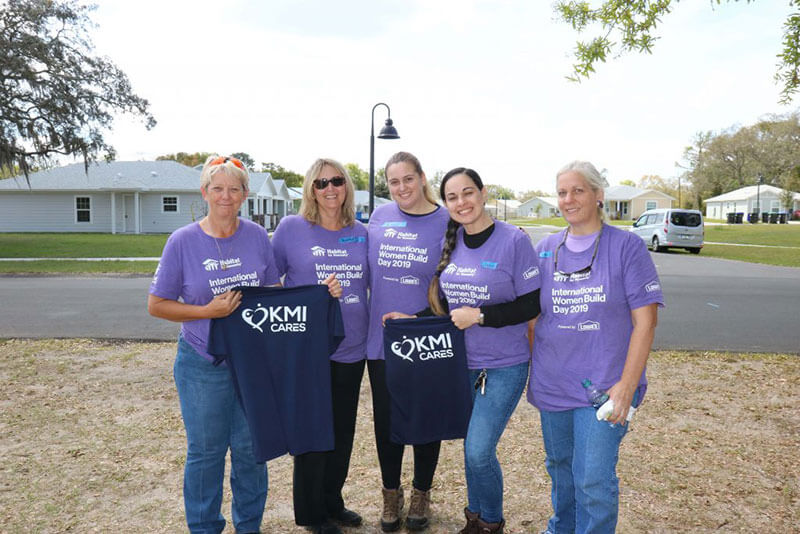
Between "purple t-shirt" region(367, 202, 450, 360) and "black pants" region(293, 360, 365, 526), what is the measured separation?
215 mm

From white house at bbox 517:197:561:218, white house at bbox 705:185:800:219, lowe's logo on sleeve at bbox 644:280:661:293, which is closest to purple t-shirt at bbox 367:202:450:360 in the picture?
lowe's logo on sleeve at bbox 644:280:661:293

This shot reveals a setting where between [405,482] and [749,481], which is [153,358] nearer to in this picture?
[405,482]

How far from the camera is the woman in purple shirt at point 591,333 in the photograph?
2705 mm

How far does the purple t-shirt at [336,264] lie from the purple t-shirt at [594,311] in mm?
1070

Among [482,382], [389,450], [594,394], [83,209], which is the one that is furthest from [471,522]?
[83,209]

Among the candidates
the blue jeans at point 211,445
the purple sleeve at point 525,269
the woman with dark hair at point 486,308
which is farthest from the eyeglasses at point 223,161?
the purple sleeve at point 525,269

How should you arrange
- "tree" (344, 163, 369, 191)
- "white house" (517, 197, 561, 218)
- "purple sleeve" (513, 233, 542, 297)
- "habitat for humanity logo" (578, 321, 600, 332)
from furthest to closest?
"white house" (517, 197, 561, 218)
"tree" (344, 163, 369, 191)
"purple sleeve" (513, 233, 542, 297)
"habitat for humanity logo" (578, 321, 600, 332)

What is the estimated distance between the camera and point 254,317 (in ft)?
10.3

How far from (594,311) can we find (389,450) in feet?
5.07

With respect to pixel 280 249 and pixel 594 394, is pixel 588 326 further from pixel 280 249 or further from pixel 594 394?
pixel 280 249

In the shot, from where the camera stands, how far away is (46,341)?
27.6ft

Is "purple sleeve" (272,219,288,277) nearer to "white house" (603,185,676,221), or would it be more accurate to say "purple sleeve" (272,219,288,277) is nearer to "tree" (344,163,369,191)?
"white house" (603,185,676,221)

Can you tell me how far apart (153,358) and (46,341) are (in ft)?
6.68

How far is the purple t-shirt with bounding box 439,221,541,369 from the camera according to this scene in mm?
3082
